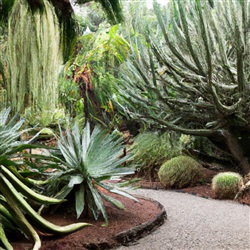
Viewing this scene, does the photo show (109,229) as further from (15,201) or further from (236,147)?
(236,147)

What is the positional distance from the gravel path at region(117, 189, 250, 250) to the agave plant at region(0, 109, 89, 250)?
30.6 inches

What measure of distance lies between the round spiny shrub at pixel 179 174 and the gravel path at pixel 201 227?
1360mm

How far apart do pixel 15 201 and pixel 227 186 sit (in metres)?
4.44

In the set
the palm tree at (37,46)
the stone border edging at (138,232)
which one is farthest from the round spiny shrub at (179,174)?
the palm tree at (37,46)

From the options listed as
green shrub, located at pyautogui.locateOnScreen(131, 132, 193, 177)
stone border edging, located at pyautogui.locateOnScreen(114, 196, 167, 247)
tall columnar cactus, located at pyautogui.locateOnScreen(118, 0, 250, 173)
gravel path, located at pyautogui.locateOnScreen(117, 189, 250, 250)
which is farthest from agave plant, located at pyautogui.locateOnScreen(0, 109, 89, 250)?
green shrub, located at pyautogui.locateOnScreen(131, 132, 193, 177)

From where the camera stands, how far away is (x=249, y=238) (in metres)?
3.79

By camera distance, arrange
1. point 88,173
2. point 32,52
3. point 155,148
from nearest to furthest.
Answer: point 32,52 < point 88,173 < point 155,148

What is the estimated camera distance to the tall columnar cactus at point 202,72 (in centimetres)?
588

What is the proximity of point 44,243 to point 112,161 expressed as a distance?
1.45 m

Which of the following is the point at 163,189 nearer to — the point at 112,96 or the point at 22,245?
the point at 112,96

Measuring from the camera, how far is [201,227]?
13.9 feet

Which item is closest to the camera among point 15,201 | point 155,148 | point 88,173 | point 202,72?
point 15,201

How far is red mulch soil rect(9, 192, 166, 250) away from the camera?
3.17m

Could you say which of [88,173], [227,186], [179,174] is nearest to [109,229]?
[88,173]
